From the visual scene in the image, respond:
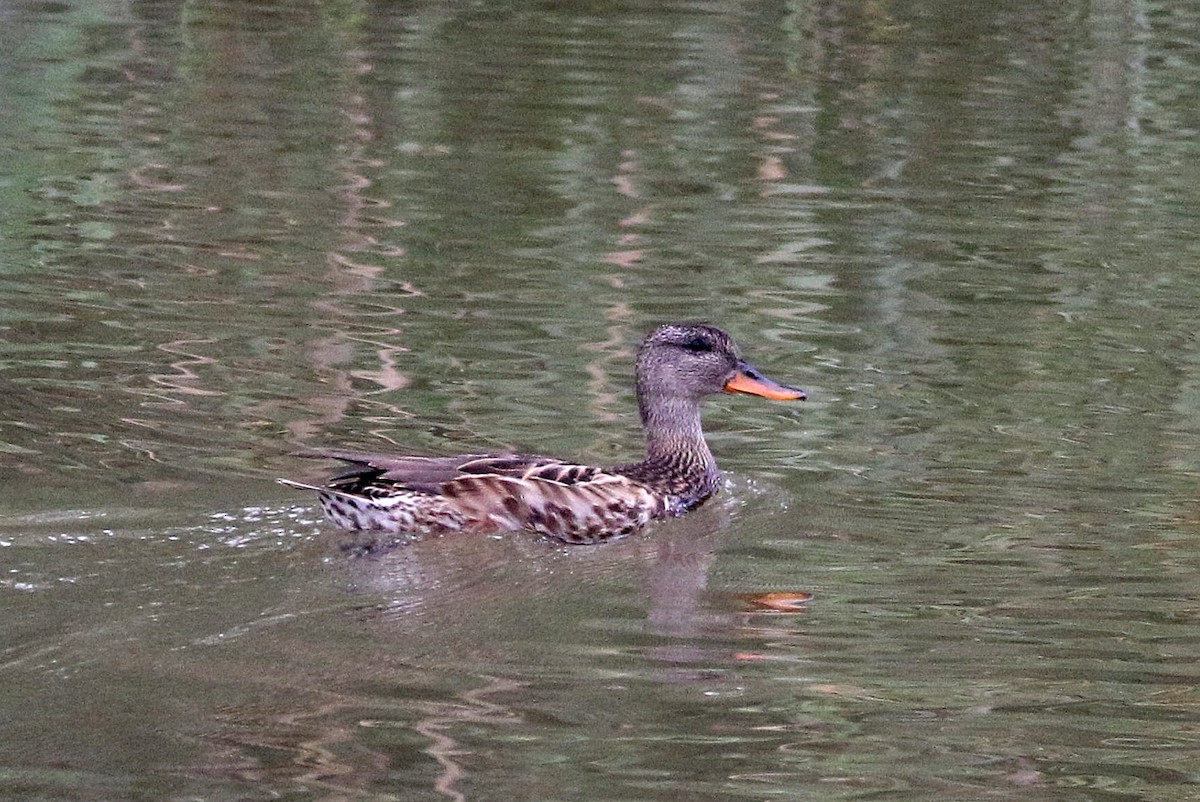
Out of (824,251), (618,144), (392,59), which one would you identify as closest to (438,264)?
(824,251)

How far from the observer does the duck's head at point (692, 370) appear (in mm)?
8477

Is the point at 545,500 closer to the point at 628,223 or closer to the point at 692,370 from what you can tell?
the point at 692,370

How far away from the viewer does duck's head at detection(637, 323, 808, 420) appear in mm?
8477

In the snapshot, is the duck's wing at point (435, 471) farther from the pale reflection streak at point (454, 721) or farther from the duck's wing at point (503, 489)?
the pale reflection streak at point (454, 721)

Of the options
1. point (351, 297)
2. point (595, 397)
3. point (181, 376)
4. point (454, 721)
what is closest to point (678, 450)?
point (595, 397)

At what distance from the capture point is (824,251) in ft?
37.6

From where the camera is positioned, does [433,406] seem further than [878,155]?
No

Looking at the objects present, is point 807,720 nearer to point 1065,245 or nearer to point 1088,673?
point 1088,673

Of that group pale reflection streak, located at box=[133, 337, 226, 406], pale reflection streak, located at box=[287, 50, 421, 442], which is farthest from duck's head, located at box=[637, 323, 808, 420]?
pale reflection streak, located at box=[133, 337, 226, 406]

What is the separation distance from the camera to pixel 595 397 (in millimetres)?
9258

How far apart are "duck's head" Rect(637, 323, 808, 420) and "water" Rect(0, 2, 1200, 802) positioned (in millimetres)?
277

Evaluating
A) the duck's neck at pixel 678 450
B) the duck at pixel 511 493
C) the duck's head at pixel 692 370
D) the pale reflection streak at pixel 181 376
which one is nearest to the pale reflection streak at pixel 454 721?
the duck at pixel 511 493

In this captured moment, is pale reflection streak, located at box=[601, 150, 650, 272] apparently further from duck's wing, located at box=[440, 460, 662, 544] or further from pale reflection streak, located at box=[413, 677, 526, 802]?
pale reflection streak, located at box=[413, 677, 526, 802]

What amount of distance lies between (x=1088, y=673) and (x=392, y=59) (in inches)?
427
